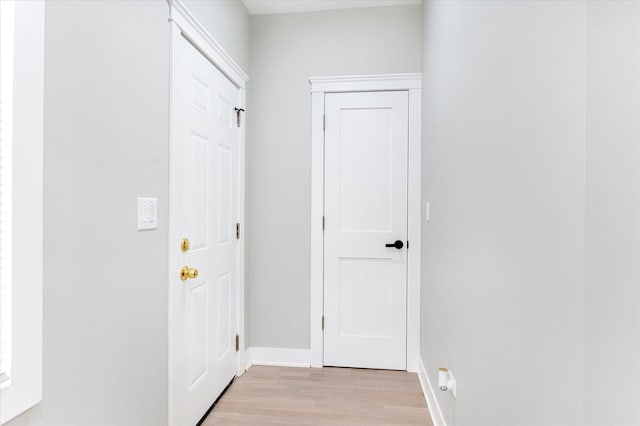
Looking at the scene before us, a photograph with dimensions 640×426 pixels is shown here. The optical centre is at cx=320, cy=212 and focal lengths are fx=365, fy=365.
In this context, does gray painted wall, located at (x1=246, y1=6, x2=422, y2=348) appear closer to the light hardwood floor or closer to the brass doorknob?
the light hardwood floor

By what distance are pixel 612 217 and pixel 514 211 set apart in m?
0.39

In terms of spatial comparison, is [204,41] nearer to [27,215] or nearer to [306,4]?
[306,4]

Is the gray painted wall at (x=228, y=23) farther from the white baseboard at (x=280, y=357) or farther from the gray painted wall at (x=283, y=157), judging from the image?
the white baseboard at (x=280, y=357)

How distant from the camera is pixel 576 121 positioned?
2.33 feet

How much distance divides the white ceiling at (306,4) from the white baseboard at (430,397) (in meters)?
2.64

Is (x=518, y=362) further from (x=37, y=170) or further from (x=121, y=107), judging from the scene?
(x=121, y=107)

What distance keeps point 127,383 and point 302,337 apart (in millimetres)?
1614

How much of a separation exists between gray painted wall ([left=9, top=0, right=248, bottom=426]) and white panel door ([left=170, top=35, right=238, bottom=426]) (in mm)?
91

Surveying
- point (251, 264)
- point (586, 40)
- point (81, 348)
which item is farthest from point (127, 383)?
point (586, 40)

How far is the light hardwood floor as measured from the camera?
2102 mm

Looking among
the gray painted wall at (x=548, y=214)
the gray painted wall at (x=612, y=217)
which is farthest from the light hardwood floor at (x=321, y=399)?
the gray painted wall at (x=612, y=217)

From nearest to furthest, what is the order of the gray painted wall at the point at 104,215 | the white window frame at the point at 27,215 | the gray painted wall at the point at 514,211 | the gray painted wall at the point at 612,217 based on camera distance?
the gray painted wall at the point at 612,217 < the gray painted wall at the point at 514,211 < the white window frame at the point at 27,215 < the gray painted wall at the point at 104,215

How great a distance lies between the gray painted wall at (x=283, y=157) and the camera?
2.84 metres

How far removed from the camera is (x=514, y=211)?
1.00 meters
